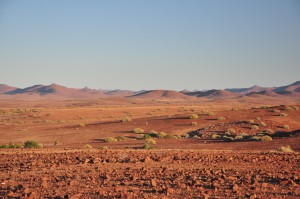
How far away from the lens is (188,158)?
15156mm

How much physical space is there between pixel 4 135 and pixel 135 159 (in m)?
26.0

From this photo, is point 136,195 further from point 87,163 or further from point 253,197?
point 87,163

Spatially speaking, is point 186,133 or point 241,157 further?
point 186,133

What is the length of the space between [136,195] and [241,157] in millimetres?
7518

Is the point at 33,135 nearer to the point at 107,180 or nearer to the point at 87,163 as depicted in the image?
the point at 87,163

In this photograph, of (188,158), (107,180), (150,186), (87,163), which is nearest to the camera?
(150,186)

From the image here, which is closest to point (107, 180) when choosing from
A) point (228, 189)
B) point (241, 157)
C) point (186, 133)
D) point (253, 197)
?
point (228, 189)

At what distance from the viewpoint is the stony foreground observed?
29.8ft

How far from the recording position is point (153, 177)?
11.0 metres

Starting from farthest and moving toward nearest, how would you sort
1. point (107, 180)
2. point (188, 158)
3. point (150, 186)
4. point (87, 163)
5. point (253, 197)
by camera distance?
point (188, 158) → point (87, 163) → point (107, 180) → point (150, 186) → point (253, 197)

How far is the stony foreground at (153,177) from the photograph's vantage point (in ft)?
29.8

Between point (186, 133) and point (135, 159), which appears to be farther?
point (186, 133)

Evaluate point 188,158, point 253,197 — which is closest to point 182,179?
point 253,197

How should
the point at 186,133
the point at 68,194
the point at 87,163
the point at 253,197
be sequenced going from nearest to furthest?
the point at 253,197, the point at 68,194, the point at 87,163, the point at 186,133
